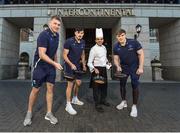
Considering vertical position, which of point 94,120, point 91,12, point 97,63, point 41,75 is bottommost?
point 94,120

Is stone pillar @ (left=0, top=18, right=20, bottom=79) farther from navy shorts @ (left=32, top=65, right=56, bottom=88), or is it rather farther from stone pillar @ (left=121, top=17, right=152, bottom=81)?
navy shorts @ (left=32, top=65, right=56, bottom=88)

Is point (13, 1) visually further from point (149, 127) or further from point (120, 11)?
point (149, 127)

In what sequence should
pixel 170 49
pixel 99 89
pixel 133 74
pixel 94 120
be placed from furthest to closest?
pixel 170 49 < pixel 99 89 < pixel 133 74 < pixel 94 120

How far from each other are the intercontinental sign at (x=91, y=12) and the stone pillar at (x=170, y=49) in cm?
404

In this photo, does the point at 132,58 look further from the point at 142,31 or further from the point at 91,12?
the point at 142,31

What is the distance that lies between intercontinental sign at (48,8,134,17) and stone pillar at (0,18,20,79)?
373cm

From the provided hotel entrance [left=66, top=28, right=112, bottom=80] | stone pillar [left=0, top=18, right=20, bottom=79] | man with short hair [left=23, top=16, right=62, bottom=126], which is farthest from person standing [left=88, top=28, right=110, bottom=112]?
hotel entrance [left=66, top=28, right=112, bottom=80]

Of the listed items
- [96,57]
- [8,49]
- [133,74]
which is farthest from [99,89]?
[8,49]

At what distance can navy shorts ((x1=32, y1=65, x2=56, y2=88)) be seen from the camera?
4.10 metres

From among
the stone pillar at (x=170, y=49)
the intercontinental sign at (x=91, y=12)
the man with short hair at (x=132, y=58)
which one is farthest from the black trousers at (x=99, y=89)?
the stone pillar at (x=170, y=49)

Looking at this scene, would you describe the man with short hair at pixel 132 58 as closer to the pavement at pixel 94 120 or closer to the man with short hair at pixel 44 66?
the pavement at pixel 94 120

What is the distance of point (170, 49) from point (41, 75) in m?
14.6

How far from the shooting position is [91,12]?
14711mm

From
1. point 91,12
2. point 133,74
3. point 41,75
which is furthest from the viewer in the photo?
point 91,12
